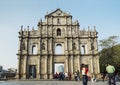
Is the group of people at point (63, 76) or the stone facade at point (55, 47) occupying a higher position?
the stone facade at point (55, 47)

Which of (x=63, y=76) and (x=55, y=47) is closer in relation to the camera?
(x=63, y=76)

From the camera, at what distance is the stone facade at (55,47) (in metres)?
41.1

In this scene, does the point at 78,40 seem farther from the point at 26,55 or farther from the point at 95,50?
the point at 26,55

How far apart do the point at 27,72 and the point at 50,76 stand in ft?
15.2

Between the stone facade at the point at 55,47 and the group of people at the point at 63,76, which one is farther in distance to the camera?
the stone facade at the point at 55,47

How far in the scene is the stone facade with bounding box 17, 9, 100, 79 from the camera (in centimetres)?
4106

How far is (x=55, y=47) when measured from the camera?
1678 inches

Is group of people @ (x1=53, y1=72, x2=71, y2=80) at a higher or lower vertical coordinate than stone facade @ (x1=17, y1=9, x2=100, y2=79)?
lower

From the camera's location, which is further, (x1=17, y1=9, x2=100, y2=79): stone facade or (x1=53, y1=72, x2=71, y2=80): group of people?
(x1=17, y1=9, x2=100, y2=79): stone facade

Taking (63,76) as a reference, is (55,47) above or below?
above

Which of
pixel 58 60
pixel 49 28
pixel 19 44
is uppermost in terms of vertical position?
pixel 49 28

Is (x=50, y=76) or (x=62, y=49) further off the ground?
(x=62, y=49)

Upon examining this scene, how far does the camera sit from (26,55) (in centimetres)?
4144

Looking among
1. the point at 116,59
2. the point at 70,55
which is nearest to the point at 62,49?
the point at 70,55
